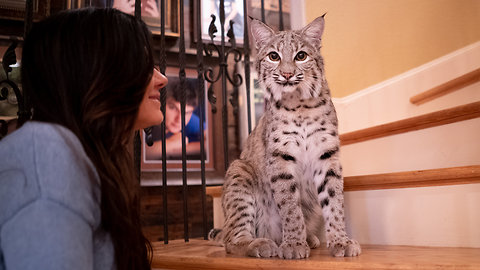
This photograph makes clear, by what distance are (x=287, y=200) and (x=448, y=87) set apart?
1433mm

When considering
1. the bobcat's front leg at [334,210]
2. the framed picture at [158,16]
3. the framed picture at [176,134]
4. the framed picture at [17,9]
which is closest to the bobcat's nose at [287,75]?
the bobcat's front leg at [334,210]

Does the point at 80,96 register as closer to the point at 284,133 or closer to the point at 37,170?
the point at 37,170

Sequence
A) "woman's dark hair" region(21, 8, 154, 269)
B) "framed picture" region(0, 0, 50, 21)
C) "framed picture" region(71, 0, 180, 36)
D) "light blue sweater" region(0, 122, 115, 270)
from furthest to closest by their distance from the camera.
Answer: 1. "framed picture" region(71, 0, 180, 36)
2. "framed picture" region(0, 0, 50, 21)
3. "woman's dark hair" region(21, 8, 154, 269)
4. "light blue sweater" region(0, 122, 115, 270)

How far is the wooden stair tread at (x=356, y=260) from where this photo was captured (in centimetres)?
104

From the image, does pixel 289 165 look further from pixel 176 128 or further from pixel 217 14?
pixel 217 14

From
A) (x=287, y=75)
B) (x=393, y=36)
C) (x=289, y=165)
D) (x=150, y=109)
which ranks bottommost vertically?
(x=289, y=165)

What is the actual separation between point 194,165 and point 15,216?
3.46m

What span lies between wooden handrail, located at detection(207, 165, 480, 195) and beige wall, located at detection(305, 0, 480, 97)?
1320 mm

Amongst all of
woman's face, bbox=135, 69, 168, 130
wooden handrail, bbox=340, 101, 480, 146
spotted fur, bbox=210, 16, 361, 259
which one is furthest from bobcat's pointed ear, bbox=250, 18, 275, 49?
wooden handrail, bbox=340, 101, 480, 146

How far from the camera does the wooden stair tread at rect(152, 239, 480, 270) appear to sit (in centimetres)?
104

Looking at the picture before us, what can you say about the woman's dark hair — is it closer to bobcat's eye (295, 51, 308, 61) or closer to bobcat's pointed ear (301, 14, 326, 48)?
bobcat's eye (295, 51, 308, 61)

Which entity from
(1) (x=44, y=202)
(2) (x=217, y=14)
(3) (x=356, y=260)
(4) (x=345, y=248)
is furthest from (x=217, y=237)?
(2) (x=217, y=14)

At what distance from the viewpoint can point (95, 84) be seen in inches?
32.5

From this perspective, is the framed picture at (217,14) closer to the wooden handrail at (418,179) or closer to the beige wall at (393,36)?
the beige wall at (393,36)
